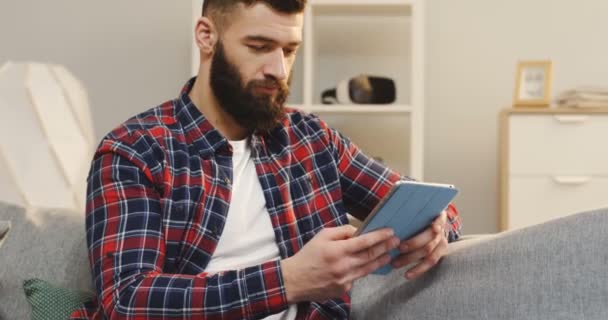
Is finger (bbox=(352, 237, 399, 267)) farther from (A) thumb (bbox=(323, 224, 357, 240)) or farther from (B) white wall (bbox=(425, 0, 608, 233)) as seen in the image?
(B) white wall (bbox=(425, 0, 608, 233))

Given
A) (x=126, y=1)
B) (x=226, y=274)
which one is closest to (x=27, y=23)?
(x=126, y=1)

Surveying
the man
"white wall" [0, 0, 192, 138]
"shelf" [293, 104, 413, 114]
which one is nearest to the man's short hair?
the man

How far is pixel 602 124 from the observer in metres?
2.74

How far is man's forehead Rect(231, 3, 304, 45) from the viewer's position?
1.46 meters

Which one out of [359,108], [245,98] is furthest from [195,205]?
[359,108]

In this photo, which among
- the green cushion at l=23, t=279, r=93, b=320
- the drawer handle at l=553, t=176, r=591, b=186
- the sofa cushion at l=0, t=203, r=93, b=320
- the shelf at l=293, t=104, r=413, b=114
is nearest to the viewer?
the green cushion at l=23, t=279, r=93, b=320

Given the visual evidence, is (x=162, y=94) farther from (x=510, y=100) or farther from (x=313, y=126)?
(x=313, y=126)

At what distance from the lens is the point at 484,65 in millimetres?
3203

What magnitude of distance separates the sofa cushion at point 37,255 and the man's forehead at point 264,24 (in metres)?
0.47

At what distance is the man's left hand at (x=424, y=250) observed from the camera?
4.08 feet

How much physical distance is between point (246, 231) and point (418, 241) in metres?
0.31

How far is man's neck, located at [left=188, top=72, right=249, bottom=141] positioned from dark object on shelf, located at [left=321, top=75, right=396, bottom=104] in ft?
4.68

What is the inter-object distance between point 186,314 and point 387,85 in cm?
188

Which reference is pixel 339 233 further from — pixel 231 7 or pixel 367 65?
pixel 367 65
